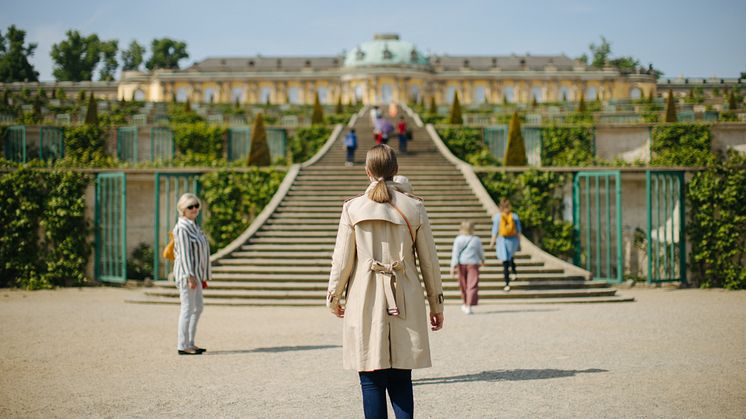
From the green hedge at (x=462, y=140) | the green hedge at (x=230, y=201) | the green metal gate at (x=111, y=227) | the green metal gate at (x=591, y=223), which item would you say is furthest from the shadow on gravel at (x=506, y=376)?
the green hedge at (x=462, y=140)

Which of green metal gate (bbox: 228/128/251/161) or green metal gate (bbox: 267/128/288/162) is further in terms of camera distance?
green metal gate (bbox: 267/128/288/162)

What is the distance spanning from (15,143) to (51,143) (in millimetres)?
1318

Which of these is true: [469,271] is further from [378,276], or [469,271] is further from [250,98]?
[250,98]

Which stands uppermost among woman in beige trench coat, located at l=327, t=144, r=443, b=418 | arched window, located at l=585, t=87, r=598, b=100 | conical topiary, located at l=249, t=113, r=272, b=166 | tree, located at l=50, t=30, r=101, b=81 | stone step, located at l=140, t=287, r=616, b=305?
tree, located at l=50, t=30, r=101, b=81

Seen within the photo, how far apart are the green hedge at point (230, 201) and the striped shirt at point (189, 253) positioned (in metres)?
10.7

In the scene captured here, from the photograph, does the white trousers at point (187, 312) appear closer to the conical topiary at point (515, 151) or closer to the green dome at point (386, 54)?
the conical topiary at point (515, 151)

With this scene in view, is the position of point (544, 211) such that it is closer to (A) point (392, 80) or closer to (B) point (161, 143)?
(B) point (161, 143)

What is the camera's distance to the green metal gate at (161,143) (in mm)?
31344

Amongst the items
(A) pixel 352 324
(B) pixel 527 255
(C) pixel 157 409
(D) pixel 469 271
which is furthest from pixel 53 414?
(B) pixel 527 255

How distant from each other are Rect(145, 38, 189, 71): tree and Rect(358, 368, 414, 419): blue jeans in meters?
104

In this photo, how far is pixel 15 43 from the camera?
239 feet

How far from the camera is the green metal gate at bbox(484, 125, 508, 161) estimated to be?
103 feet

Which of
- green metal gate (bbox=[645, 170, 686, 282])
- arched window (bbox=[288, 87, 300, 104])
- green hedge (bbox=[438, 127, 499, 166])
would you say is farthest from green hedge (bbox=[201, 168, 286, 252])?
arched window (bbox=[288, 87, 300, 104])

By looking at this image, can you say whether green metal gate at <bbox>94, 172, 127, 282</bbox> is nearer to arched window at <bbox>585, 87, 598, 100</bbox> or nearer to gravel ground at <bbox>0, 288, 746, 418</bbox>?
gravel ground at <bbox>0, 288, 746, 418</bbox>
